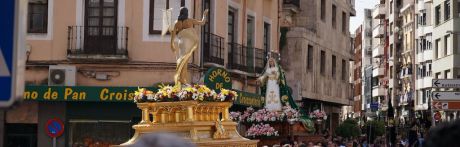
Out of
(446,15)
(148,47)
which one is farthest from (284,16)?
(446,15)

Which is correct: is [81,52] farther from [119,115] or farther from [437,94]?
[437,94]

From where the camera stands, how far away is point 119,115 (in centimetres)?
2647

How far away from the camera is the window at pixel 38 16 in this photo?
1033 inches

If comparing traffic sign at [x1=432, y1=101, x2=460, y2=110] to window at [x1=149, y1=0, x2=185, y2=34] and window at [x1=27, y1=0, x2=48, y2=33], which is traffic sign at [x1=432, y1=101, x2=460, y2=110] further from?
window at [x1=27, y1=0, x2=48, y2=33]

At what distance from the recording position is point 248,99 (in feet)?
96.4

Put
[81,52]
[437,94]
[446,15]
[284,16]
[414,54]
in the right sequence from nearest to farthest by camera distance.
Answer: [437,94] → [81,52] → [284,16] → [446,15] → [414,54]

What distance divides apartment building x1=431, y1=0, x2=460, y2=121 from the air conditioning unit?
27.7 m

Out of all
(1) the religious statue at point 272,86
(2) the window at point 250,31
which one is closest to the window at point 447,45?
(2) the window at point 250,31

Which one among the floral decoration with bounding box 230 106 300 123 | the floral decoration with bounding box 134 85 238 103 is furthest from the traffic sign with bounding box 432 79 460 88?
the floral decoration with bounding box 134 85 238 103

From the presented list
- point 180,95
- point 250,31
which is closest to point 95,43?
point 250,31

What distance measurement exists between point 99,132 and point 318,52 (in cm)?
1680

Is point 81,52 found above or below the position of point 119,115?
above

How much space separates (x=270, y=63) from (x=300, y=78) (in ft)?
50.0

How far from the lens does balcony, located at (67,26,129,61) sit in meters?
25.5
